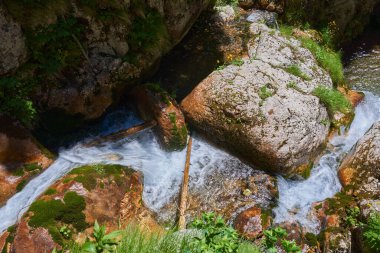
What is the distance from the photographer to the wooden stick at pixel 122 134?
7582mm

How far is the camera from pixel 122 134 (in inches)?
309

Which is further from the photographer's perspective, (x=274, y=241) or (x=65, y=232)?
(x=65, y=232)

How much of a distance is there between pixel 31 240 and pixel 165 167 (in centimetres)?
298

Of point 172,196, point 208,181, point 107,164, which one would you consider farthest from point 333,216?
point 107,164

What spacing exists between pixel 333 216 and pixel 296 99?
262 centimetres

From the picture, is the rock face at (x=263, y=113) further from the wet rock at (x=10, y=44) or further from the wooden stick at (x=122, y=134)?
the wet rock at (x=10, y=44)

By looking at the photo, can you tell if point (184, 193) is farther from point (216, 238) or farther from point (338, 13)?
point (338, 13)

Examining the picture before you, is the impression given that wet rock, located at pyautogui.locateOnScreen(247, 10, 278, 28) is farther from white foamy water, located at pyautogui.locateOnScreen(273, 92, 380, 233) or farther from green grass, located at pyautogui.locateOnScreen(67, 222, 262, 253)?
green grass, located at pyautogui.locateOnScreen(67, 222, 262, 253)

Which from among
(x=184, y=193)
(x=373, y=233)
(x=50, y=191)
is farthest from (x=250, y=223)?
(x=50, y=191)

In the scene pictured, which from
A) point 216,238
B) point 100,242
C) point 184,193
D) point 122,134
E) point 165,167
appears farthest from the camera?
point 122,134

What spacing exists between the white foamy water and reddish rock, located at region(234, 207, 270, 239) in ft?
1.29

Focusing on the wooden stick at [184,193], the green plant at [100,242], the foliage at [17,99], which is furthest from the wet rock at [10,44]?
the green plant at [100,242]

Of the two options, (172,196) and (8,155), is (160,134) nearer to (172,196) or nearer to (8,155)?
(172,196)

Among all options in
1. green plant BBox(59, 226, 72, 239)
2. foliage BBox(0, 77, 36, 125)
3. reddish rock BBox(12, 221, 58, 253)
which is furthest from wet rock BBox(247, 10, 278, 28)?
reddish rock BBox(12, 221, 58, 253)
